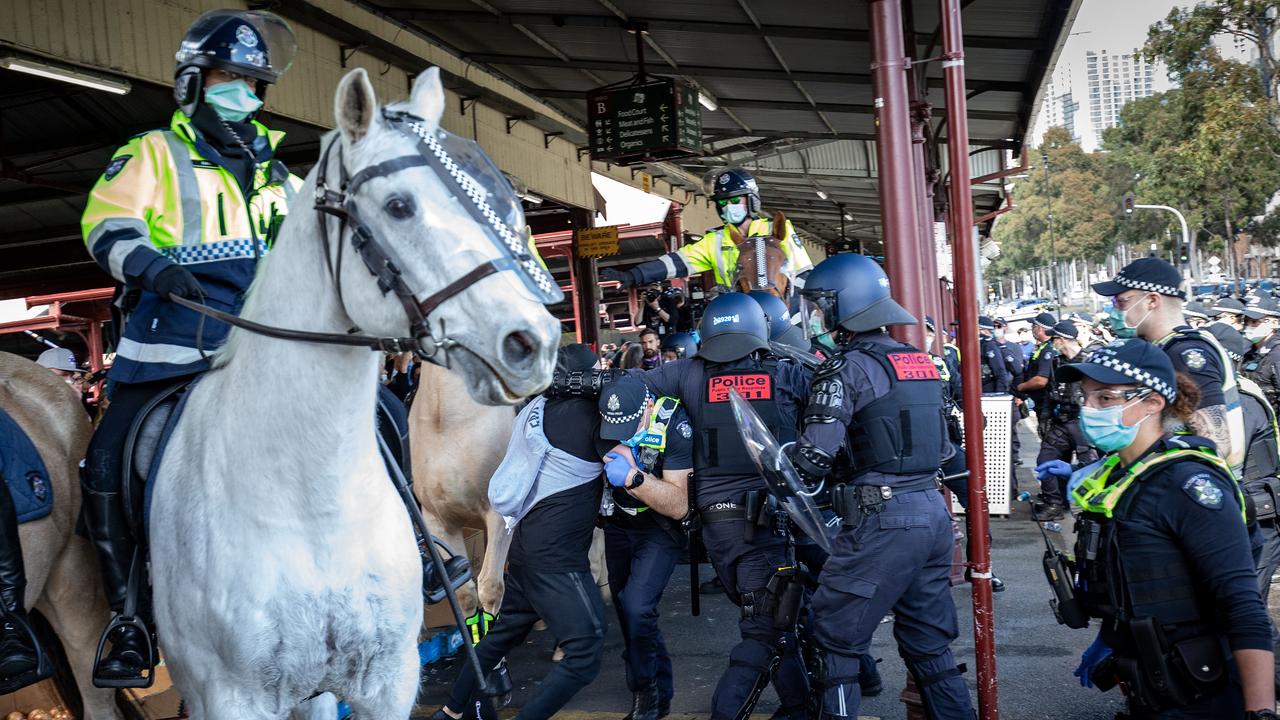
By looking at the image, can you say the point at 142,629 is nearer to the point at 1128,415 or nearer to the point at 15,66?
the point at 1128,415

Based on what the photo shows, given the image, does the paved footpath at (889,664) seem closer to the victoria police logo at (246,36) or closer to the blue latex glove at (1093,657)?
the blue latex glove at (1093,657)

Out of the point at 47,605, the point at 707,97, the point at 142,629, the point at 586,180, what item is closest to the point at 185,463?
the point at 142,629

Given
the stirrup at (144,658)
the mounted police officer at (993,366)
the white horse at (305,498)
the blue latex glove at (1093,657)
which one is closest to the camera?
the white horse at (305,498)

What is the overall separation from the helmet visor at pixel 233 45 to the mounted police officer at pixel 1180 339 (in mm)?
3944

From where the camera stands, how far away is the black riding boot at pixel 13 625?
11.8 ft

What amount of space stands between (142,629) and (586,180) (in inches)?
692

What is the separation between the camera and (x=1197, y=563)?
3.74m

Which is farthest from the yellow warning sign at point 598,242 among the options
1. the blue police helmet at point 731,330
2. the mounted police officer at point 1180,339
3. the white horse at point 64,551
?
the white horse at point 64,551

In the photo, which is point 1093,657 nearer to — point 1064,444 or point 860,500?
point 860,500

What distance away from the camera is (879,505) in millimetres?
4855

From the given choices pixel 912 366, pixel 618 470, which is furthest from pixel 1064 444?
pixel 618 470

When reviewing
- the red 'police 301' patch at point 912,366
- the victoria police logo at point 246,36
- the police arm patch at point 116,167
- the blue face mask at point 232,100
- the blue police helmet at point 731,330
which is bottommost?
the red 'police 301' patch at point 912,366

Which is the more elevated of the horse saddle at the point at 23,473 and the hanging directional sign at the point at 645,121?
the hanging directional sign at the point at 645,121

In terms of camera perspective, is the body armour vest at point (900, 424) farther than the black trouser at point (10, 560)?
Yes
